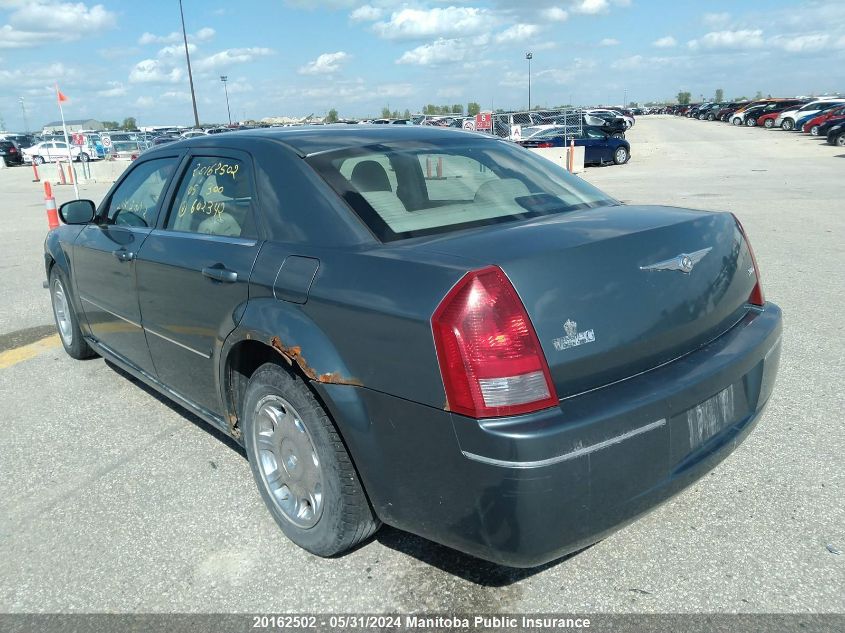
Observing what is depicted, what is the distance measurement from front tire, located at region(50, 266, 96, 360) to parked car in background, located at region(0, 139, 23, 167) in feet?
148

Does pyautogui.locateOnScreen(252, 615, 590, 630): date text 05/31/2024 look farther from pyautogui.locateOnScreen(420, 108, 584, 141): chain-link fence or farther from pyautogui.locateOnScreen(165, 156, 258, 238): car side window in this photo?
pyautogui.locateOnScreen(420, 108, 584, 141): chain-link fence

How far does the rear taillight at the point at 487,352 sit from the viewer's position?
81.5 inches

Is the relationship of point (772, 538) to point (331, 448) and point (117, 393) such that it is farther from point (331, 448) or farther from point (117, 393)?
point (117, 393)

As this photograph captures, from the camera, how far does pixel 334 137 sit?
10.5 feet

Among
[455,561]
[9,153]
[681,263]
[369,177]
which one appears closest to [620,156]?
[369,177]

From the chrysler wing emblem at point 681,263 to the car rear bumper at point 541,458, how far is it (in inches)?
13.1

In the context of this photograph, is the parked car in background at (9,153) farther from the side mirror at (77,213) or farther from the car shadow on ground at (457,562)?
the car shadow on ground at (457,562)

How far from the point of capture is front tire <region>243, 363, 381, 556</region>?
251 cm

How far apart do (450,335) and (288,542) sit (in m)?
1.37

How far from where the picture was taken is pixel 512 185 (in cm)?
321

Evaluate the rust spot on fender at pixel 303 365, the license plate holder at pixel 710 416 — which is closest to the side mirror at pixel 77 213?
the rust spot on fender at pixel 303 365

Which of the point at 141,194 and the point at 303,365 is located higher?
the point at 141,194

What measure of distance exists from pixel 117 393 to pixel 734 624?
3.95m

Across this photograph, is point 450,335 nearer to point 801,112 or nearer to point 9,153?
point 801,112
